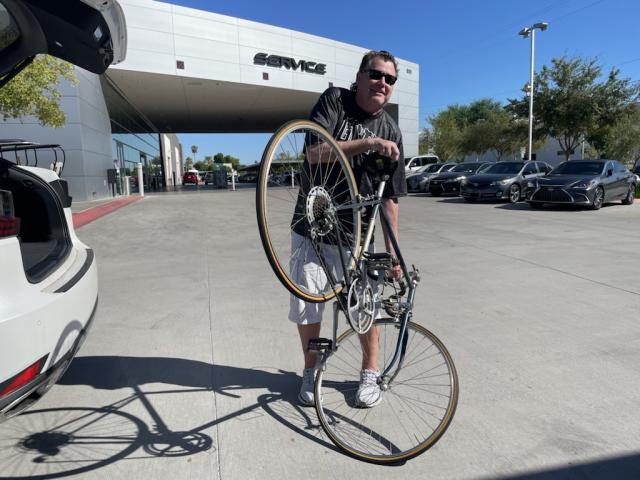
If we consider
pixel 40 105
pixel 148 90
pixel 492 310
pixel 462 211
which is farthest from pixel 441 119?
pixel 492 310

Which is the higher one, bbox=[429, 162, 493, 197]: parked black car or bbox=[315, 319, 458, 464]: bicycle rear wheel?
bbox=[429, 162, 493, 197]: parked black car

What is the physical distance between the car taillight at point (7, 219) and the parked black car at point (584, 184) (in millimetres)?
13306

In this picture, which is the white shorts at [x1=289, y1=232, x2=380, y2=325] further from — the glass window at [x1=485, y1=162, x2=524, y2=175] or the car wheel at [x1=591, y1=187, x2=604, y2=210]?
the glass window at [x1=485, y1=162, x2=524, y2=175]

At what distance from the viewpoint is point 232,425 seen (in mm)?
2357

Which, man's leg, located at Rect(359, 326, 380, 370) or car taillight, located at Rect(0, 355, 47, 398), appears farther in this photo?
man's leg, located at Rect(359, 326, 380, 370)

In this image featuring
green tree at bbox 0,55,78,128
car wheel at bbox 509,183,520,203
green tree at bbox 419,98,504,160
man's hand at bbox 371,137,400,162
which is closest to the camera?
man's hand at bbox 371,137,400,162

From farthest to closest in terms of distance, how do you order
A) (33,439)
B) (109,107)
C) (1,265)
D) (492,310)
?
(109,107) → (492,310) → (33,439) → (1,265)

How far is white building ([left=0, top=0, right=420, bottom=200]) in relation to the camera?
61.8 ft

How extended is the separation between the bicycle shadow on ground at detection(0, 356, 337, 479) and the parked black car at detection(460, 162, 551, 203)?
1380 centimetres

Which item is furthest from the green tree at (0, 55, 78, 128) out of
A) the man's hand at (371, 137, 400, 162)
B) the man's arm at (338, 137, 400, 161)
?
the man's hand at (371, 137, 400, 162)

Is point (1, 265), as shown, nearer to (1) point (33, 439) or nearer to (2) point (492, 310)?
(1) point (33, 439)

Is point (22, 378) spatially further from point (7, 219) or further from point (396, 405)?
point (396, 405)

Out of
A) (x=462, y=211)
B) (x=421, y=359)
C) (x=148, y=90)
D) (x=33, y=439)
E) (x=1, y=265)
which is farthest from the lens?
(x=148, y=90)

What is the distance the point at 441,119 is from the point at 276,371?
50.0m
